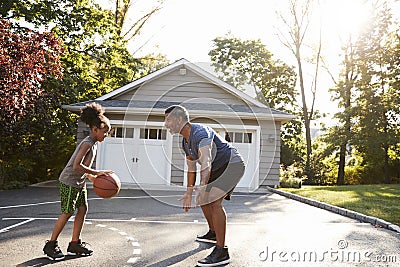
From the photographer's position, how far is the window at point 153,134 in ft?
46.8

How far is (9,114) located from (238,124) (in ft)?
23.0

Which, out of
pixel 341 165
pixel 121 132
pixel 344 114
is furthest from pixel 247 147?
pixel 341 165

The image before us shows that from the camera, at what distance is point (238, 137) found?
14359 millimetres

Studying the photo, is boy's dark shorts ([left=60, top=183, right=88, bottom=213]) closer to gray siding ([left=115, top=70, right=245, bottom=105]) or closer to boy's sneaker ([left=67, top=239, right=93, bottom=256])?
boy's sneaker ([left=67, top=239, right=93, bottom=256])

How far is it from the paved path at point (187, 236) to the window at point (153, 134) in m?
5.04

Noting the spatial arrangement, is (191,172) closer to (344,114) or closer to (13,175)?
(13,175)

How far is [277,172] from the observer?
14625mm

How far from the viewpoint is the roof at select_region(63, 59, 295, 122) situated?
45.9 feet

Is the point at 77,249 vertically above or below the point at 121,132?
below

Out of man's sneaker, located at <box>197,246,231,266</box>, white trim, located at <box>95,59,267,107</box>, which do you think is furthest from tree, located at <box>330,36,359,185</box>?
man's sneaker, located at <box>197,246,231,266</box>

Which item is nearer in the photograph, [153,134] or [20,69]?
[20,69]

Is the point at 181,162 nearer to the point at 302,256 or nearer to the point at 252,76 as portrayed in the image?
the point at 302,256

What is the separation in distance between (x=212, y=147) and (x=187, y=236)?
5.55 ft

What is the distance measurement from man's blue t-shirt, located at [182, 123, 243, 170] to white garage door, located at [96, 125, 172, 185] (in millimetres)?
9344
